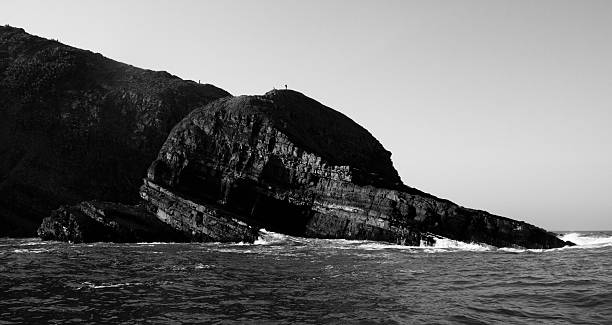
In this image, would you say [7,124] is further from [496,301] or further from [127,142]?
[496,301]

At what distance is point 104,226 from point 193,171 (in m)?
15.7

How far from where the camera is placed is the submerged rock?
192ft

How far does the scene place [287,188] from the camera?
6644 cm

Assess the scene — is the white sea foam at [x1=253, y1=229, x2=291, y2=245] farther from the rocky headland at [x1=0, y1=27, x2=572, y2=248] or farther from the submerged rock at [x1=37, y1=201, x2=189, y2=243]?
the submerged rock at [x1=37, y1=201, x2=189, y2=243]

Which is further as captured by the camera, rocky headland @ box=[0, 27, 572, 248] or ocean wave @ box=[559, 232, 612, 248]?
rocky headland @ box=[0, 27, 572, 248]

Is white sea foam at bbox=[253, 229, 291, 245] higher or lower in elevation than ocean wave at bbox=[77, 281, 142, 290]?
higher

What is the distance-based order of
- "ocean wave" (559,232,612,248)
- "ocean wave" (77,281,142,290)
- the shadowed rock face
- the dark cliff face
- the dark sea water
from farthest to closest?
the dark cliff face → "ocean wave" (559,232,612,248) → the shadowed rock face → "ocean wave" (77,281,142,290) → the dark sea water

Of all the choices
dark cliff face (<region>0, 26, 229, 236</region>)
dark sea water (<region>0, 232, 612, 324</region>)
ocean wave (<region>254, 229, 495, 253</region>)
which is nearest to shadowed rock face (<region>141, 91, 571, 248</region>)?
ocean wave (<region>254, 229, 495, 253</region>)

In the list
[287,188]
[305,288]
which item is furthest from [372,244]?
[305,288]

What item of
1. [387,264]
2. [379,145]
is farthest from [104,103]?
[387,264]

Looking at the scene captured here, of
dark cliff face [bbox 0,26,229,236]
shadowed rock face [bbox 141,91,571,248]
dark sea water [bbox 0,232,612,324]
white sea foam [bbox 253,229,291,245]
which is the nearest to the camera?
dark sea water [bbox 0,232,612,324]

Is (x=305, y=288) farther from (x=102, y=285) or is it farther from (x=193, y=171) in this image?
(x=193, y=171)

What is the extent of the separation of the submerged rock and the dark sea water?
53.3ft

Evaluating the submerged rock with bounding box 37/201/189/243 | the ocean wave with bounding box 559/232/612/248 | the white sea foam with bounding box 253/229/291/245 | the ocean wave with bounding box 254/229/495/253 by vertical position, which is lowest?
the submerged rock with bounding box 37/201/189/243
